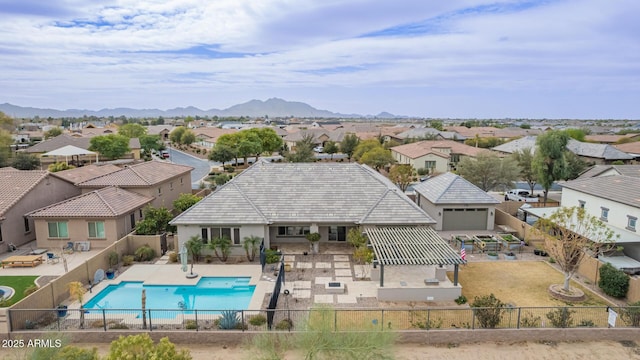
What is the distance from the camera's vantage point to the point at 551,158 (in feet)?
137

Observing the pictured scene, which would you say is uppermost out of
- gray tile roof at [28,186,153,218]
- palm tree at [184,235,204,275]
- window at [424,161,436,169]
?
gray tile roof at [28,186,153,218]

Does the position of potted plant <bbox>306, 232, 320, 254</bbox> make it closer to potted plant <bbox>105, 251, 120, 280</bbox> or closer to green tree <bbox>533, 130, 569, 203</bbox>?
potted plant <bbox>105, 251, 120, 280</bbox>

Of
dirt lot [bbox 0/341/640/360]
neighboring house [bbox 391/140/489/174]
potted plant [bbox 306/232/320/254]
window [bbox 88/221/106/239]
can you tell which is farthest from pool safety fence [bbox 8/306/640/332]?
neighboring house [bbox 391/140/489/174]

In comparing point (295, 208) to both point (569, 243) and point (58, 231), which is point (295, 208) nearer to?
point (58, 231)

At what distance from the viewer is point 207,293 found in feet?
73.2

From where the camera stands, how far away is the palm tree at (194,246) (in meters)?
25.8

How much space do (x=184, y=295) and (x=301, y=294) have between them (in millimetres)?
6547

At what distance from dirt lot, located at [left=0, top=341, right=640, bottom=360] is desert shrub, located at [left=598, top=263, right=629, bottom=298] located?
4.38 metres

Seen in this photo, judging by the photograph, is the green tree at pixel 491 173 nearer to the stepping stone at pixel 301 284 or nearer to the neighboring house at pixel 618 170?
the neighboring house at pixel 618 170

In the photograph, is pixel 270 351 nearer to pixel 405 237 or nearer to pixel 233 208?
pixel 405 237

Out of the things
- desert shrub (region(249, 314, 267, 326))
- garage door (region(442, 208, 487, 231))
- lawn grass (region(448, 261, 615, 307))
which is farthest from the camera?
garage door (region(442, 208, 487, 231))

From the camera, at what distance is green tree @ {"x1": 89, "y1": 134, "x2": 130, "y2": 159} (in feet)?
230

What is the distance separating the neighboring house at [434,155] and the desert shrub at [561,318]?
4570cm

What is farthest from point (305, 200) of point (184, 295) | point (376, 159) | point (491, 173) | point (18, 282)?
point (376, 159)
